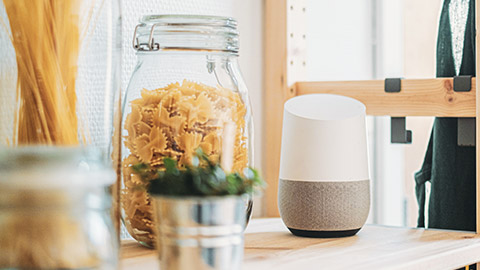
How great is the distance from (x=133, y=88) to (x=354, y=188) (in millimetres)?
347

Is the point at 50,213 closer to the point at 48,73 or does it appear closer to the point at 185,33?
the point at 48,73

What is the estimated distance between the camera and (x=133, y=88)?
0.87 meters

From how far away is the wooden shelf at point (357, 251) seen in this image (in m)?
0.77

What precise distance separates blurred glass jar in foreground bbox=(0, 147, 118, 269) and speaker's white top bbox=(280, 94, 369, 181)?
0.41 meters

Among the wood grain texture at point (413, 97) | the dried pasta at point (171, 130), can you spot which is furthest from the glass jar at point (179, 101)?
the wood grain texture at point (413, 97)

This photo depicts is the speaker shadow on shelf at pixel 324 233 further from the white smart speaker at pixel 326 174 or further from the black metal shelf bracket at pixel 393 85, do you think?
the black metal shelf bracket at pixel 393 85

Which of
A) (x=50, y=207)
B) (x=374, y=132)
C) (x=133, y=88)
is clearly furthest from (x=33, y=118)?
(x=374, y=132)

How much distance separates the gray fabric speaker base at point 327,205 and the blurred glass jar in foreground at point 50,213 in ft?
1.33

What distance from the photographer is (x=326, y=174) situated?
0.94 metres

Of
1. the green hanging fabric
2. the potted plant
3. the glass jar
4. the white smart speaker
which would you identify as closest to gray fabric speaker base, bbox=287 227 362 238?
the white smart speaker

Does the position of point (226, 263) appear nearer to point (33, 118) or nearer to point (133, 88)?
point (33, 118)

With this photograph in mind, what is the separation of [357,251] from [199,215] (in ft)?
1.12

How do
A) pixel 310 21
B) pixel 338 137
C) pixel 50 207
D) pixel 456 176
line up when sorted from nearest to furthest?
pixel 50 207 → pixel 338 137 → pixel 456 176 → pixel 310 21

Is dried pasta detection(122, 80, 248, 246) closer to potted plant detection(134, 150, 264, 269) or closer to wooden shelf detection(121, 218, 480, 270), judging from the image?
wooden shelf detection(121, 218, 480, 270)
